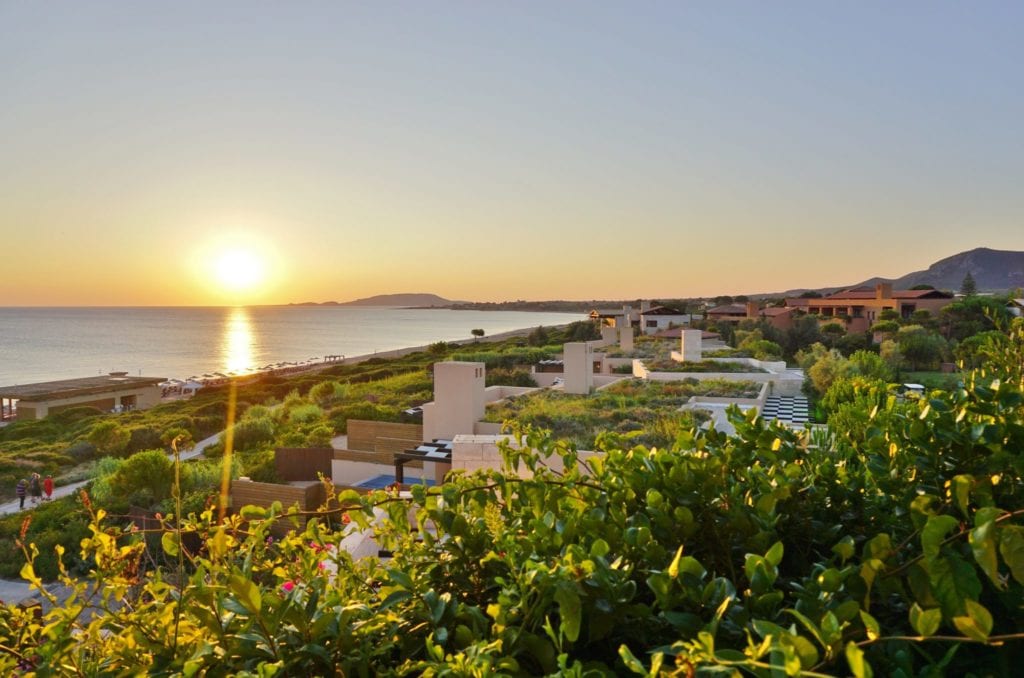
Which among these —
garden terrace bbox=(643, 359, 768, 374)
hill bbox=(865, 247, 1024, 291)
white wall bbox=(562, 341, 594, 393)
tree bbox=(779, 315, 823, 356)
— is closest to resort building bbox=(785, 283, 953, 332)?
tree bbox=(779, 315, 823, 356)

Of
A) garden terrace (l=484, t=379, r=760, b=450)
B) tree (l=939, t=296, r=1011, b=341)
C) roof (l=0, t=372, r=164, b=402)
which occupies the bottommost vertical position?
roof (l=0, t=372, r=164, b=402)

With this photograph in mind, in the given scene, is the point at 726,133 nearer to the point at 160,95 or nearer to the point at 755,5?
the point at 755,5

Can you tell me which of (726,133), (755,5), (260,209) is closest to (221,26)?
(755,5)

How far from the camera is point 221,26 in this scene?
9086mm

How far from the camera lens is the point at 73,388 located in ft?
106

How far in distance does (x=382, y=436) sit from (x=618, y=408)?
4706 mm

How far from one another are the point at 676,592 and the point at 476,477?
1.59ft

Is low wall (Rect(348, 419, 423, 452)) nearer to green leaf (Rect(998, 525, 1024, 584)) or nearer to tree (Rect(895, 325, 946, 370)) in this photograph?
green leaf (Rect(998, 525, 1024, 584))

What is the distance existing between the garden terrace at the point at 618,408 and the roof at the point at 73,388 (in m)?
29.0

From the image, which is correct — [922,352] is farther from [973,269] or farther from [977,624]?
[973,269]

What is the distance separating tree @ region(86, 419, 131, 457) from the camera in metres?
19.3

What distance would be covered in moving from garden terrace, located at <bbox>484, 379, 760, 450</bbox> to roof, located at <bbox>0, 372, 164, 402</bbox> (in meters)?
29.0

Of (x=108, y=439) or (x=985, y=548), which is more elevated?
(x=985, y=548)

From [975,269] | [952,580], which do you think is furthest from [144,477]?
[975,269]
